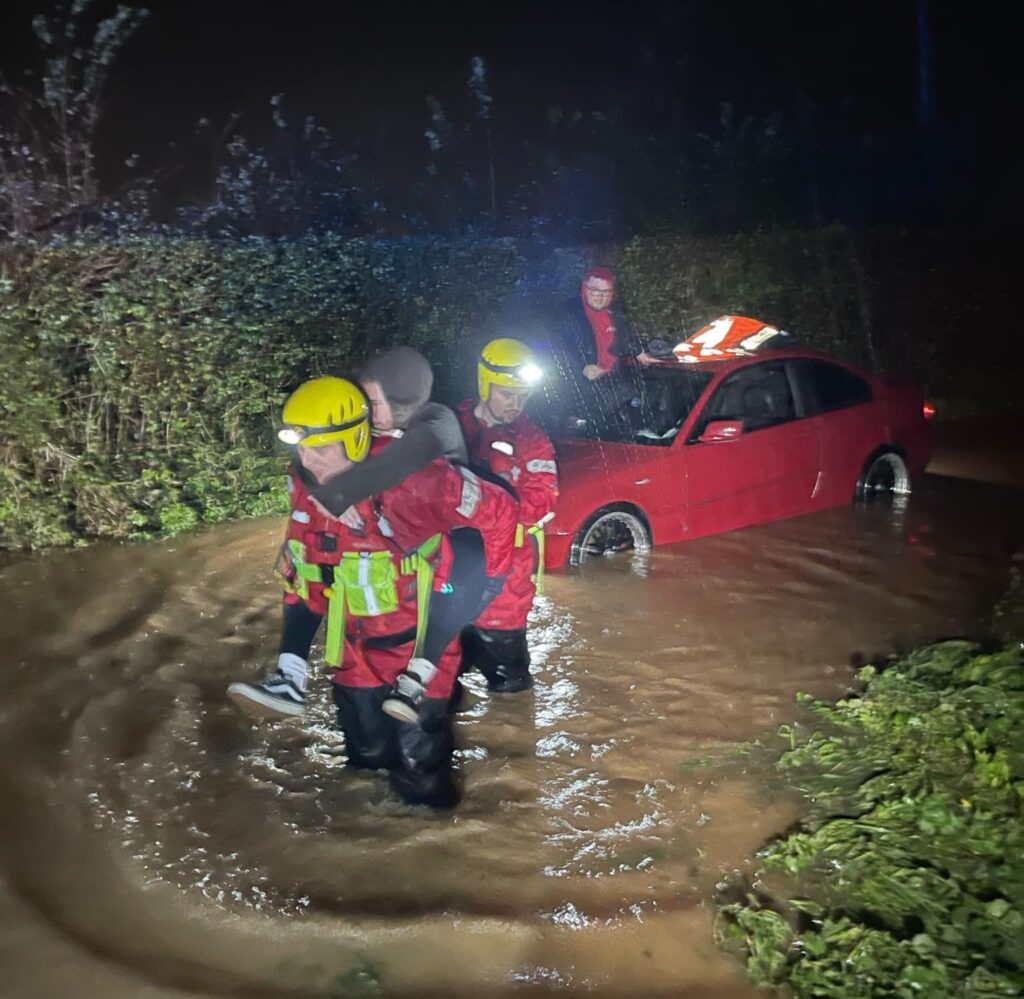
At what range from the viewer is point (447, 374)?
996cm

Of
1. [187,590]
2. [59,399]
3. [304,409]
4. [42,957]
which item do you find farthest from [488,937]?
[59,399]

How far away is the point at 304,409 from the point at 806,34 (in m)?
22.7

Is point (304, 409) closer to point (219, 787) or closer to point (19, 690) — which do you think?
point (219, 787)

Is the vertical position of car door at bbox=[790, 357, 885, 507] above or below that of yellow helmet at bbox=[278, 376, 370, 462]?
below

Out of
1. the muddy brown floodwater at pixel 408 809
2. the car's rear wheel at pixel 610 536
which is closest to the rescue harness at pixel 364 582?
the muddy brown floodwater at pixel 408 809

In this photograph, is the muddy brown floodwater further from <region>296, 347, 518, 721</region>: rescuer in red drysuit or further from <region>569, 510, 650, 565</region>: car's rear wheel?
<region>296, 347, 518, 721</region>: rescuer in red drysuit

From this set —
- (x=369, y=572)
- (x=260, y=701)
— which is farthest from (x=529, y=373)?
(x=260, y=701)

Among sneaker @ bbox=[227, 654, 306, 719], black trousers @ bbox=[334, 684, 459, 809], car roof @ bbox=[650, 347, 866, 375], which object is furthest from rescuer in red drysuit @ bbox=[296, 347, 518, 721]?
car roof @ bbox=[650, 347, 866, 375]

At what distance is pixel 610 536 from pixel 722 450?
106 cm

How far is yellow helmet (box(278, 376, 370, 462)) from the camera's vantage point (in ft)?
11.7

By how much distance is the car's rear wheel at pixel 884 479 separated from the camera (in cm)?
837

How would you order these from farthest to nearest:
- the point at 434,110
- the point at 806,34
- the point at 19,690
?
the point at 806,34 < the point at 434,110 < the point at 19,690

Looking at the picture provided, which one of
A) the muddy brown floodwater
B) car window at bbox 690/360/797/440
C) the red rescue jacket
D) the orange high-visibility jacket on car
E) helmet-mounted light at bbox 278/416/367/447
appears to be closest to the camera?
the muddy brown floodwater

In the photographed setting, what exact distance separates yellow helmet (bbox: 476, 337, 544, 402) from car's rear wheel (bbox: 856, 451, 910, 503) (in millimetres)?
4407
